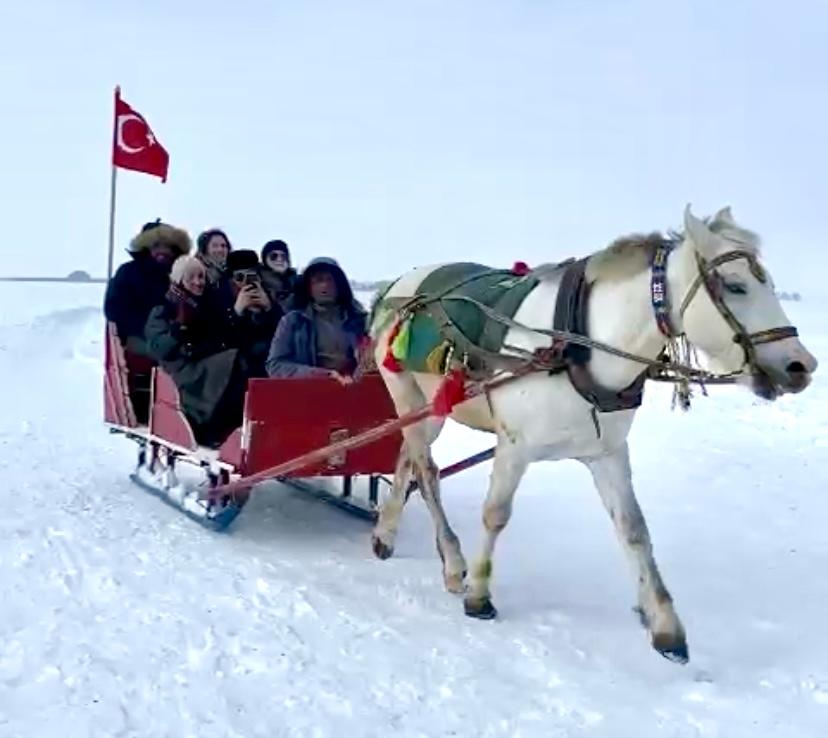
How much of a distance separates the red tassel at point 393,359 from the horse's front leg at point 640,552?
4.43 feet

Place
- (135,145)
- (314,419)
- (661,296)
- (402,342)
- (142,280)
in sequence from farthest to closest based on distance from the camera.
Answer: (135,145) < (142,280) < (314,419) < (402,342) < (661,296)

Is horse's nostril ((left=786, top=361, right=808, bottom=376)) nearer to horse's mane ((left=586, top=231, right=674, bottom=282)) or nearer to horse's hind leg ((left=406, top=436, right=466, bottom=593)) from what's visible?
horse's mane ((left=586, top=231, right=674, bottom=282))

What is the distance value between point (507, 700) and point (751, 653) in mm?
1237

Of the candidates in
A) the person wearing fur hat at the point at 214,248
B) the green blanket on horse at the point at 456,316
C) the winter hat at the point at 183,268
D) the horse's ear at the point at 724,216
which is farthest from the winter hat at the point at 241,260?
the horse's ear at the point at 724,216

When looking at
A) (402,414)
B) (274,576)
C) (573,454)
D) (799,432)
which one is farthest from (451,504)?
(799,432)

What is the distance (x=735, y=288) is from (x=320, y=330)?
336 centimetres

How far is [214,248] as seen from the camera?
28.1 ft

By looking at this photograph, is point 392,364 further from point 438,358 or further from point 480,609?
point 480,609

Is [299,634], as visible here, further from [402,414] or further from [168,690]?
[402,414]

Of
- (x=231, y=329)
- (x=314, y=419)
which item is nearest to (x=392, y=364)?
(x=314, y=419)

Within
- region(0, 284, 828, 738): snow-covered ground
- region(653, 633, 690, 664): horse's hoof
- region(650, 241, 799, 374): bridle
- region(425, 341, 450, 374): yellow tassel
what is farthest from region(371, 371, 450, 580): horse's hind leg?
region(650, 241, 799, 374): bridle

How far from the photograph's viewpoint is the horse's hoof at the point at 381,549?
5.96 metres

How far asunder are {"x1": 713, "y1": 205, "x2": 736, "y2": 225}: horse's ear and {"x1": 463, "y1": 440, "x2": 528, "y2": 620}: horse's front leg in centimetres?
137

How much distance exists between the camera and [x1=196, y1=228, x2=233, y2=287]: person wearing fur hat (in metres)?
8.37
